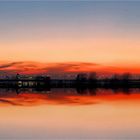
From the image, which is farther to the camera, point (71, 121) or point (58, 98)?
point (58, 98)

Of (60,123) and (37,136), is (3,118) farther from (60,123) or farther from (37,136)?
(37,136)

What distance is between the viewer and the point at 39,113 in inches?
622

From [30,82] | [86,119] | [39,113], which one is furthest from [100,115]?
[30,82]

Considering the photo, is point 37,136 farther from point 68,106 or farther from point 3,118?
point 68,106

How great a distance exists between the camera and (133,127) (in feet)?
41.6

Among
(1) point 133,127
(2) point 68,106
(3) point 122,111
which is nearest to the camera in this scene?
(1) point 133,127

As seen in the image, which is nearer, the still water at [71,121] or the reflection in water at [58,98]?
the still water at [71,121]

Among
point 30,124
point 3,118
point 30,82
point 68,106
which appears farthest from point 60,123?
point 30,82

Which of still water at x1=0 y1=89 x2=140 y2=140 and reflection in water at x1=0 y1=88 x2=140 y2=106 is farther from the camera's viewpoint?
reflection in water at x1=0 y1=88 x2=140 y2=106

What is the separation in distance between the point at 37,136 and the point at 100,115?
3990 mm

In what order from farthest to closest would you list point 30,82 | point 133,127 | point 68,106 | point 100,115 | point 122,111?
point 30,82 → point 68,106 → point 122,111 → point 100,115 → point 133,127

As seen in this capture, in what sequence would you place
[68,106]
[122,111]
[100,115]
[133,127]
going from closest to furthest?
[133,127] → [100,115] → [122,111] → [68,106]

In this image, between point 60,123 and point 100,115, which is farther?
point 100,115

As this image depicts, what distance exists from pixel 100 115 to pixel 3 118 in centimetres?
261
